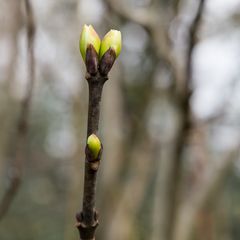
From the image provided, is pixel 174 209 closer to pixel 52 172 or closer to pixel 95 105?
pixel 95 105

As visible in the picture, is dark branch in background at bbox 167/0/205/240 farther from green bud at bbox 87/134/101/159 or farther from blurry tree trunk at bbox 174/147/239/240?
green bud at bbox 87/134/101/159

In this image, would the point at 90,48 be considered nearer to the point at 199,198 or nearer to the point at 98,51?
the point at 98,51

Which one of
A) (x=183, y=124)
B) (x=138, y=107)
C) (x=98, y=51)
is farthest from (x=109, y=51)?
(x=138, y=107)

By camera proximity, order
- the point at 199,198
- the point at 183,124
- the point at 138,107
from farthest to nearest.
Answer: the point at 138,107 < the point at 199,198 < the point at 183,124

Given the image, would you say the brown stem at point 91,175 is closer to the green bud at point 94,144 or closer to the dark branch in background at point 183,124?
the green bud at point 94,144

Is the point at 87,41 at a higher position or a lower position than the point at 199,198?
lower

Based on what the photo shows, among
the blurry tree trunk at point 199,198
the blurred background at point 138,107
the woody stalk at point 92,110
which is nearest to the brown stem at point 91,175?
the woody stalk at point 92,110

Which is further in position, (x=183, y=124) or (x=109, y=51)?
(x=183, y=124)
